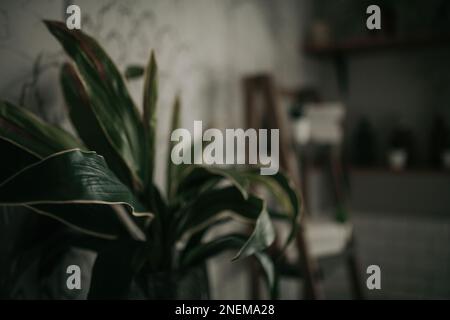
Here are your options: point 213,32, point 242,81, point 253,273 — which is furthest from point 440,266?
point 213,32

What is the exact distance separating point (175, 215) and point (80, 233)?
0.60 ft

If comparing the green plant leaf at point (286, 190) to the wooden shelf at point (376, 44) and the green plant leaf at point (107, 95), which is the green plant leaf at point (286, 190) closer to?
the green plant leaf at point (107, 95)

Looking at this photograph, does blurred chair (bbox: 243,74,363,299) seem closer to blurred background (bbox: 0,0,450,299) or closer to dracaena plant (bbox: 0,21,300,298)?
blurred background (bbox: 0,0,450,299)

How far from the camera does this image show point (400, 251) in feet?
5.26

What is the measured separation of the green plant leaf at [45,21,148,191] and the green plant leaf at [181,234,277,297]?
0.15 m

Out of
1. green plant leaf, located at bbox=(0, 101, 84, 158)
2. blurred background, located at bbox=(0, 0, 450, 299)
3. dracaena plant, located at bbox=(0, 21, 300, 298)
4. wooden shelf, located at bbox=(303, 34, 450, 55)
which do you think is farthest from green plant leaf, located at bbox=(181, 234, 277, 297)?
wooden shelf, located at bbox=(303, 34, 450, 55)

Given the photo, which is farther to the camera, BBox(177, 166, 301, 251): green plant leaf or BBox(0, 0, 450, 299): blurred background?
BBox(0, 0, 450, 299): blurred background

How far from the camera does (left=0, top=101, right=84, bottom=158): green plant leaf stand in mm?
510

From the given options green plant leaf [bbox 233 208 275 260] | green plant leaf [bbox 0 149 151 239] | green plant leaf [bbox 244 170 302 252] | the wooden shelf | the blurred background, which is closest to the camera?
green plant leaf [bbox 0 149 151 239]

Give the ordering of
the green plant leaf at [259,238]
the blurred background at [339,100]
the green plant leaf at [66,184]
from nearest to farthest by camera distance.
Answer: the green plant leaf at [66,184]
the green plant leaf at [259,238]
the blurred background at [339,100]

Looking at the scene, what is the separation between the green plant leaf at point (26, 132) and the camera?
0.51m

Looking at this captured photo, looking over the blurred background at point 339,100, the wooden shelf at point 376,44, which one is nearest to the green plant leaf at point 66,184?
the blurred background at point 339,100

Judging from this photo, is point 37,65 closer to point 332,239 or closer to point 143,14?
point 143,14

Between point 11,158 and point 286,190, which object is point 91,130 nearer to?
point 11,158
